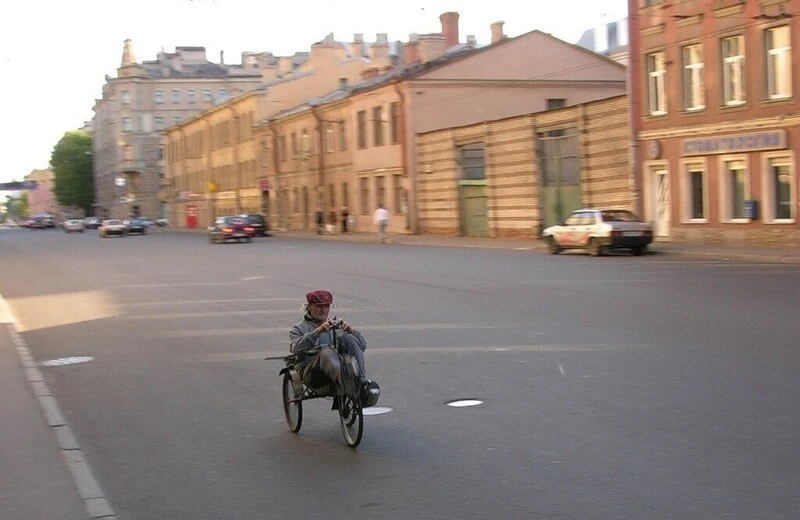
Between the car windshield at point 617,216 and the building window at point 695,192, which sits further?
the building window at point 695,192

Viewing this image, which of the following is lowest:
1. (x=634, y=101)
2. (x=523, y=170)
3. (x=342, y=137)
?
(x=523, y=170)

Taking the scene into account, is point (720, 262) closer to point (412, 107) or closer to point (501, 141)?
point (501, 141)

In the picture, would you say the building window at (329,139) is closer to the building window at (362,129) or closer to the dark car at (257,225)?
the building window at (362,129)

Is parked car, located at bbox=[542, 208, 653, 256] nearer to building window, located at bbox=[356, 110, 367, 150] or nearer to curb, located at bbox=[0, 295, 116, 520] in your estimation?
curb, located at bbox=[0, 295, 116, 520]

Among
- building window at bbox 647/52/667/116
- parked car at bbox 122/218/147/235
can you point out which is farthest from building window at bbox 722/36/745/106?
parked car at bbox 122/218/147/235

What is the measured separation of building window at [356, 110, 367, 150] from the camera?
6084 centimetres

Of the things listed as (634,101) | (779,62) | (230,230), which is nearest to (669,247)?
(779,62)

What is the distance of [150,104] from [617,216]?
101748 millimetres

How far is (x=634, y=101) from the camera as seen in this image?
37250mm

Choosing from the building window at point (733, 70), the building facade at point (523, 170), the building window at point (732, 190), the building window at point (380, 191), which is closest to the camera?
the building window at point (733, 70)

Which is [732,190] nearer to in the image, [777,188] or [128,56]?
[777,188]

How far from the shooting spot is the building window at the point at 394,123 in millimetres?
55906

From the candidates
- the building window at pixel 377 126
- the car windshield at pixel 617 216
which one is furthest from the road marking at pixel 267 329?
the building window at pixel 377 126

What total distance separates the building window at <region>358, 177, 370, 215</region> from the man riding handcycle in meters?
53.3
